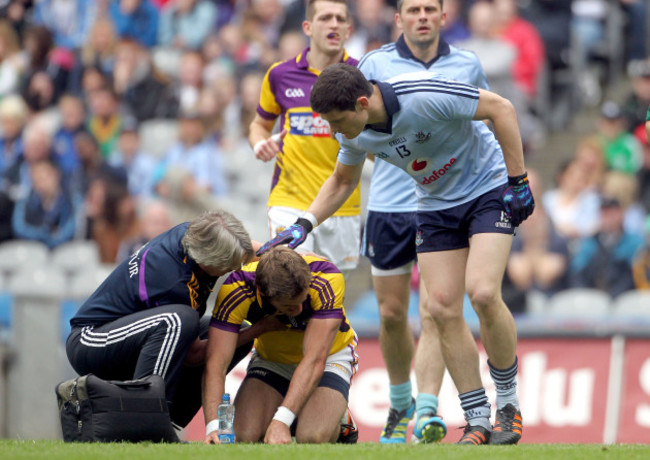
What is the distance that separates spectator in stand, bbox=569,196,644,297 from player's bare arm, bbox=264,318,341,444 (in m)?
5.83

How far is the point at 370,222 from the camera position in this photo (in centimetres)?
807

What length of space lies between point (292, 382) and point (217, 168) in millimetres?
7638

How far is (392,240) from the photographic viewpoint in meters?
7.93

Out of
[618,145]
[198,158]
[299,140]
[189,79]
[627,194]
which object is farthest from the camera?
[189,79]

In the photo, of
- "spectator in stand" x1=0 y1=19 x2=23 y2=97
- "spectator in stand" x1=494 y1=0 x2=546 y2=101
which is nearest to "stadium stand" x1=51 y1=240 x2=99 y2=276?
"spectator in stand" x1=0 y1=19 x2=23 y2=97

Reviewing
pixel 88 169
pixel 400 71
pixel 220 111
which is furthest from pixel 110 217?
pixel 400 71

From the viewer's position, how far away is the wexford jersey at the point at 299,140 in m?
8.05

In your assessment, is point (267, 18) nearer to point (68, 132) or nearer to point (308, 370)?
point (68, 132)

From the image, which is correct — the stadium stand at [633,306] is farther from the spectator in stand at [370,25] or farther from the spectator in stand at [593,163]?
the spectator in stand at [370,25]

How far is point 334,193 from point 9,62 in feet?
36.7

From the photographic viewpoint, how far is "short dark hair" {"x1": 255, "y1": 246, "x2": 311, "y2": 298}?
21.1 feet

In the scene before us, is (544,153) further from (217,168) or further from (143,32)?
(143,32)

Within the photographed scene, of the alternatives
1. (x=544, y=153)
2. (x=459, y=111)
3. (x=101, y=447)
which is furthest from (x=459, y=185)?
(x=544, y=153)

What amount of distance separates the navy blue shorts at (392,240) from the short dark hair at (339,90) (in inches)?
72.7
